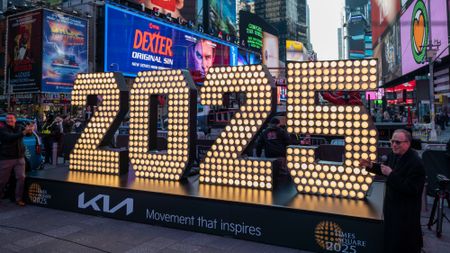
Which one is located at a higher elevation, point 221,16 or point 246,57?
point 221,16

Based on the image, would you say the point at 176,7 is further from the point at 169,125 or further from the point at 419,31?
the point at 169,125

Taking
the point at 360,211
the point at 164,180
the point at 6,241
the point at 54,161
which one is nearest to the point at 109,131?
the point at 164,180

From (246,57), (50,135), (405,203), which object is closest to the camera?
(405,203)

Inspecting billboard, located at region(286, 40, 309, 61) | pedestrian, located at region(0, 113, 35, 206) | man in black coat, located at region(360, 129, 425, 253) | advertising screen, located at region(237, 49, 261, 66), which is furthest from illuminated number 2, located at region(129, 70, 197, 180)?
billboard, located at region(286, 40, 309, 61)

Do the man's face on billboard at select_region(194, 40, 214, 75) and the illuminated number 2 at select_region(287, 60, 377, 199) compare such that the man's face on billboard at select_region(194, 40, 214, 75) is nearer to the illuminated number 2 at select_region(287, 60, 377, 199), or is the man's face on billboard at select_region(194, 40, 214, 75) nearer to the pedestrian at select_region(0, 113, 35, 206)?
the pedestrian at select_region(0, 113, 35, 206)

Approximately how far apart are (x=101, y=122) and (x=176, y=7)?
47126 mm

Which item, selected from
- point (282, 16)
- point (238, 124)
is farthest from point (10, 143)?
point (282, 16)

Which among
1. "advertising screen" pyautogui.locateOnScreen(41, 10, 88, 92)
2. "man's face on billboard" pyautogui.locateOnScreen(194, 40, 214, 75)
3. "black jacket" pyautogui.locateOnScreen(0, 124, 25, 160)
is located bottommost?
"black jacket" pyautogui.locateOnScreen(0, 124, 25, 160)

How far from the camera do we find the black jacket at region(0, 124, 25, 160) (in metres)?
7.98

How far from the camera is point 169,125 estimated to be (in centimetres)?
796

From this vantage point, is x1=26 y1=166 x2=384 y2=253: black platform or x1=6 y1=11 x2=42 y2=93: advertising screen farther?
x1=6 y1=11 x2=42 y2=93: advertising screen

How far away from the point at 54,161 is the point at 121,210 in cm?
877

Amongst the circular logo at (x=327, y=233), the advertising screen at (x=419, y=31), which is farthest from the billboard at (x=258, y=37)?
the circular logo at (x=327, y=233)

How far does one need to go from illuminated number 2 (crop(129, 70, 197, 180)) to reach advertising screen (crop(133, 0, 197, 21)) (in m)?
39.8
